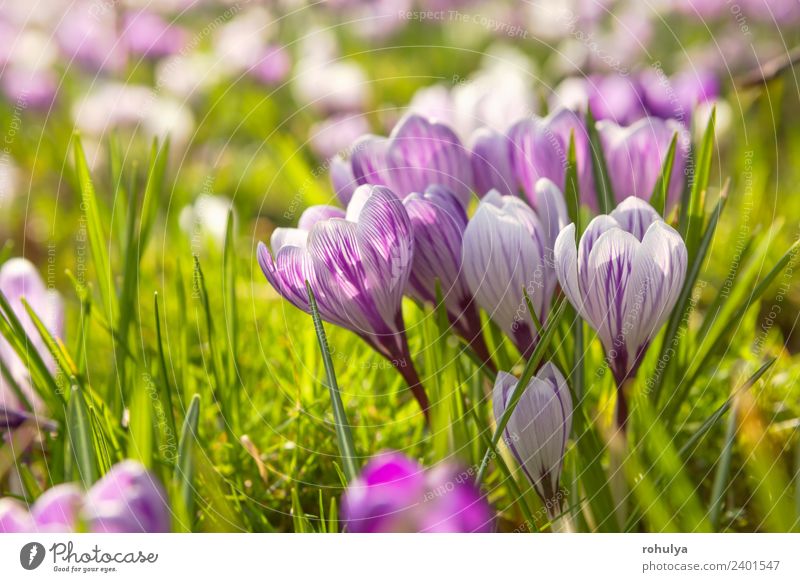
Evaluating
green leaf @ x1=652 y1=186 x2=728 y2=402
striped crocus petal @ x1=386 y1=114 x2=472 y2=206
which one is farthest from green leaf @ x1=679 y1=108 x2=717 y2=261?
striped crocus petal @ x1=386 y1=114 x2=472 y2=206

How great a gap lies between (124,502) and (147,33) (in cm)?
53

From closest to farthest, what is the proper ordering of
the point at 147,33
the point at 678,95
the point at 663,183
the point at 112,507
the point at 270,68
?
the point at 112,507 < the point at 663,183 < the point at 678,95 < the point at 147,33 < the point at 270,68

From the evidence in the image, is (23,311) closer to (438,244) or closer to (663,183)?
(438,244)

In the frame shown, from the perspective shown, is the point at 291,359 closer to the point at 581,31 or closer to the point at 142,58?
the point at 142,58

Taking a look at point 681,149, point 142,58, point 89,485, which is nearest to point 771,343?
point 681,149

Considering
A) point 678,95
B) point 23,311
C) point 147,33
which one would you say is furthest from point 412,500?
point 147,33

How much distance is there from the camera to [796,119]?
0.86 metres

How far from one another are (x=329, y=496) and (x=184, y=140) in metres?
0.61

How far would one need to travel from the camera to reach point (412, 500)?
0.37 m

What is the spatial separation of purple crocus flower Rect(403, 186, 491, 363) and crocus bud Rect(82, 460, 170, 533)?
16 centimetres

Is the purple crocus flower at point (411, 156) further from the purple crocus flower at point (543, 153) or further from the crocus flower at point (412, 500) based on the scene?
the crocus flower at point (412, 500)

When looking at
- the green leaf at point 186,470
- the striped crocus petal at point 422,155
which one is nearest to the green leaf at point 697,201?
the striped crocus petal at point 422,155

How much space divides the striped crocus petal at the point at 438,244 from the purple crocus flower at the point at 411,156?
0.04m

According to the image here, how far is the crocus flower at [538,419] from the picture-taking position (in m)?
0.35
